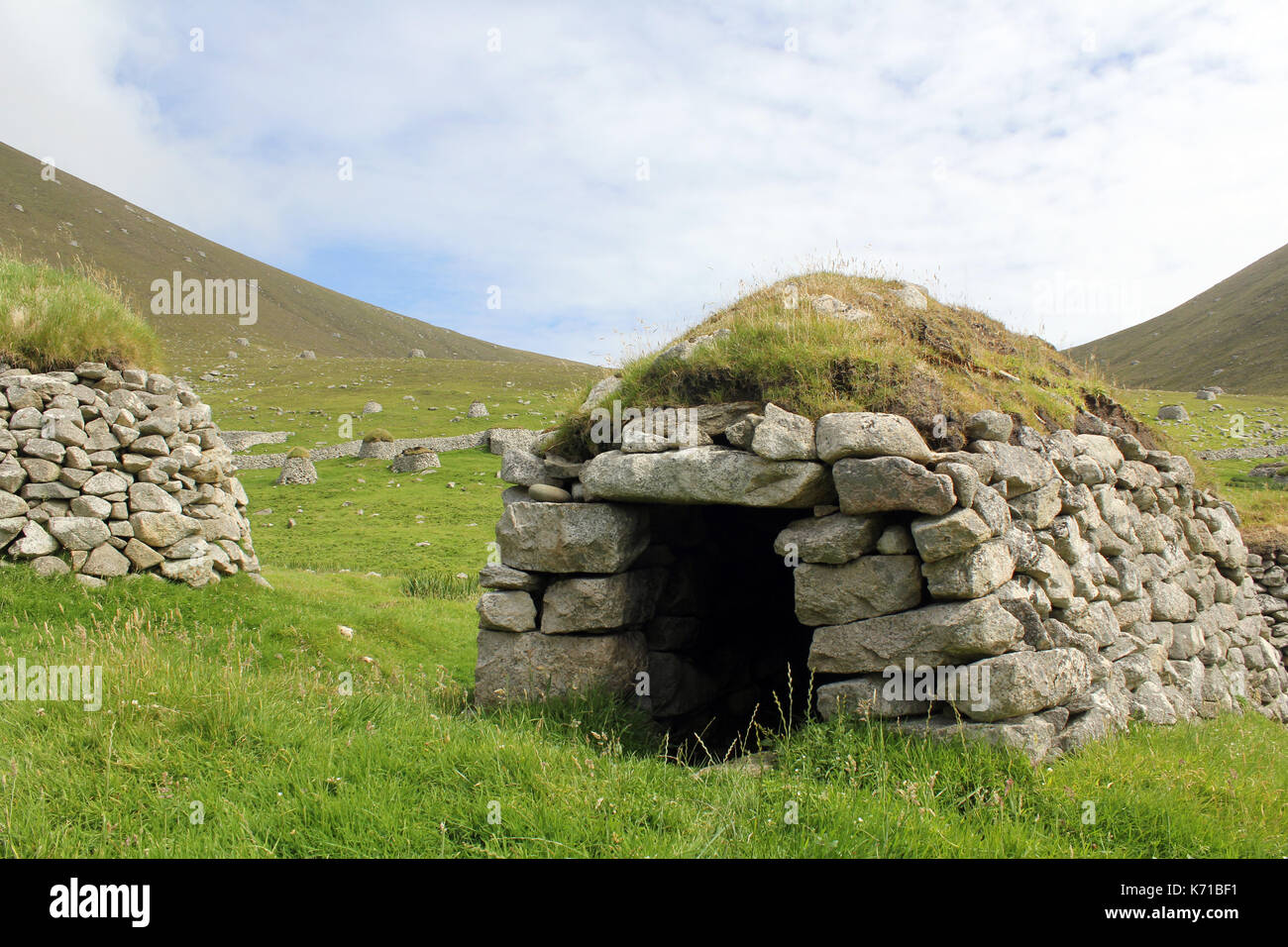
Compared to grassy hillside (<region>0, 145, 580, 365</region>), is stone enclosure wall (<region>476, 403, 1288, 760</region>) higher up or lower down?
lower down

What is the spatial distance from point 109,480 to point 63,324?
2.48 m

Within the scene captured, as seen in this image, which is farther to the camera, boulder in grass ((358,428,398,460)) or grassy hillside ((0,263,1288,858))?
boulder in grass ((358,428,398,460))

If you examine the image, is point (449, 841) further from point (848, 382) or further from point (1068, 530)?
point (1068, 530)

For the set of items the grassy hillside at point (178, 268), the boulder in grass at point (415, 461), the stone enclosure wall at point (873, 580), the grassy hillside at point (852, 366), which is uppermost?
the grassy hillside at point (178, 268)

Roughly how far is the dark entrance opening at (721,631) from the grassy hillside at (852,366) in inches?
62.9

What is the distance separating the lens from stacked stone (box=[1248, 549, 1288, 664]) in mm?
11281

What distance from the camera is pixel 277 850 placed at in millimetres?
3844

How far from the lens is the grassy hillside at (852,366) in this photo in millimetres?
6461

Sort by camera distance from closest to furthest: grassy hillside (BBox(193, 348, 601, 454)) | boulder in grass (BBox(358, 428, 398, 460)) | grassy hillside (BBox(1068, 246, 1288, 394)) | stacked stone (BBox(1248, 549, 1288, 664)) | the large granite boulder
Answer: the large granite boulder
stacked stone (BBox(1248, 549, 1288, 664))
boulder in grass (BBox(358, 428, 398, 460))
grassy hillside (BBox(193, 348, 601, 454))
grassy hillside (BBox(1068, 246, 1288, 394))

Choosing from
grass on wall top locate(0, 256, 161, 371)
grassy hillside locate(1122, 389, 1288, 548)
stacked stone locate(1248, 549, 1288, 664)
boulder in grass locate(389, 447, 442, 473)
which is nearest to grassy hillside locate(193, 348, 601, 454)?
boulder in grass locate(389, 447, 442, 473)

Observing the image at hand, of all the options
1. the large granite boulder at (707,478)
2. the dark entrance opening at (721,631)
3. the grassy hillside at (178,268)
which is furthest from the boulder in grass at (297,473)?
the grassy hillside at (178,268)

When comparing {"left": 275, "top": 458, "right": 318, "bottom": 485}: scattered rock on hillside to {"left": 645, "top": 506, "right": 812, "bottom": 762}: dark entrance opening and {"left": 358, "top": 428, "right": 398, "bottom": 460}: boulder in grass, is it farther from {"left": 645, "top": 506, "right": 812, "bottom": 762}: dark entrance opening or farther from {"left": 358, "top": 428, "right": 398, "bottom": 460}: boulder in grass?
{"left": 645, "top": 506, "right": 812, "bottom": 762}: dark entrance opening

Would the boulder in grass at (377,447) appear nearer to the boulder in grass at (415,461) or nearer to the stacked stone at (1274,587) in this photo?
the boulder in grass at (415,461)

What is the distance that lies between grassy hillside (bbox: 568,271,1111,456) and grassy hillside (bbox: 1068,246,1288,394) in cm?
6105
